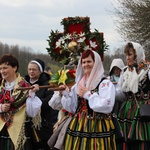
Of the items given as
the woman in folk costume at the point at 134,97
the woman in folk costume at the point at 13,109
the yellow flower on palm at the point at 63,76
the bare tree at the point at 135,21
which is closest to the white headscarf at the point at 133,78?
the woman in folk costume at the point at 134,97

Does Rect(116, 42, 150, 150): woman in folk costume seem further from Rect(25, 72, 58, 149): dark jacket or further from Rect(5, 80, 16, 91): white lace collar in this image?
Rect(5, 80, 16, 91): white lace collar

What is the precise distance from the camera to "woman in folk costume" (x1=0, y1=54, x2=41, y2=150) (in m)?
4.14

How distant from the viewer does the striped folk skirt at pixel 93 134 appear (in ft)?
11.7

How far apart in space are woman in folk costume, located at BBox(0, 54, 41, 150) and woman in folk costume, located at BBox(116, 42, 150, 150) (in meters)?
1.13

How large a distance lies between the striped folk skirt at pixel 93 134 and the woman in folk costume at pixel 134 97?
0.56 meters

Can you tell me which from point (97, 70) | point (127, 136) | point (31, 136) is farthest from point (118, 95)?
point (31, 136)

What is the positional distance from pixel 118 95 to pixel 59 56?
3.62 feet

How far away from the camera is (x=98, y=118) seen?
143 inches

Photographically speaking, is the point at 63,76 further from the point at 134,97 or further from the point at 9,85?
the point at 134,97

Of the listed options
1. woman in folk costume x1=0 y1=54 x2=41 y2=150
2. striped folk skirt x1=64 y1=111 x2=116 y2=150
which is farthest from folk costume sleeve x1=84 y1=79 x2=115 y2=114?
woman in folk costume x1=0 y1=54 x2=41 y2=150

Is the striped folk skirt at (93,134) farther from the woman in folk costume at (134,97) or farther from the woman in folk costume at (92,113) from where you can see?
the woman in folk costume at (134,97)

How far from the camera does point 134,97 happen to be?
4.27 m

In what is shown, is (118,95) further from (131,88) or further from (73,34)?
(73,34)

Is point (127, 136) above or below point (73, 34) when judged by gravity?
below
